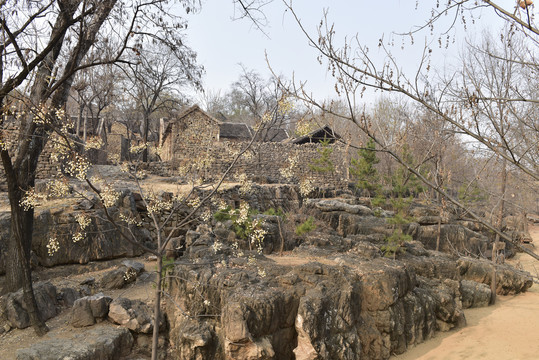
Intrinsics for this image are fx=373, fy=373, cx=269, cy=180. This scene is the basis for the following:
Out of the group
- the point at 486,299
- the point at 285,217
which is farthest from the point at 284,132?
the point at 486,299

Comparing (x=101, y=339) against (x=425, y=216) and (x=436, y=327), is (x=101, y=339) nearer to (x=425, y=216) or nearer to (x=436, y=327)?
(x=436, y=327)

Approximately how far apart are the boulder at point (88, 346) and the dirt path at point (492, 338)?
6093 millimetres

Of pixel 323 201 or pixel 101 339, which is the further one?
pixel 323 201

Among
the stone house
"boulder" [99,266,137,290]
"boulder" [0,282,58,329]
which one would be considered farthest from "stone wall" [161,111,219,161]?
"boulder" [0,282,58,329]

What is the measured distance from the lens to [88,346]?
22.2 ft

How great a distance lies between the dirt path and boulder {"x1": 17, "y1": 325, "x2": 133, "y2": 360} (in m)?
6.09

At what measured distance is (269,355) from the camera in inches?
269

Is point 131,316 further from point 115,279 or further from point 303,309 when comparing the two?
point 303,309

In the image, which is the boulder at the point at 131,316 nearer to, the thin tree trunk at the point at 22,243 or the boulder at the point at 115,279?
the thin tree trunk at the point at 22,243

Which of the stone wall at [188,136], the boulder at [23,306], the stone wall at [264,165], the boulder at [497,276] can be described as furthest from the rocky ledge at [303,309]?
the stone wall at [188,136]

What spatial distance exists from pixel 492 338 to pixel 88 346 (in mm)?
10031

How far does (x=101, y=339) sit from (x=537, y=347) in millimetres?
10549

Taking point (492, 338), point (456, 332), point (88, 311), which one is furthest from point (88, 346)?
point (492, 338)

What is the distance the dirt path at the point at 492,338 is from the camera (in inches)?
355
